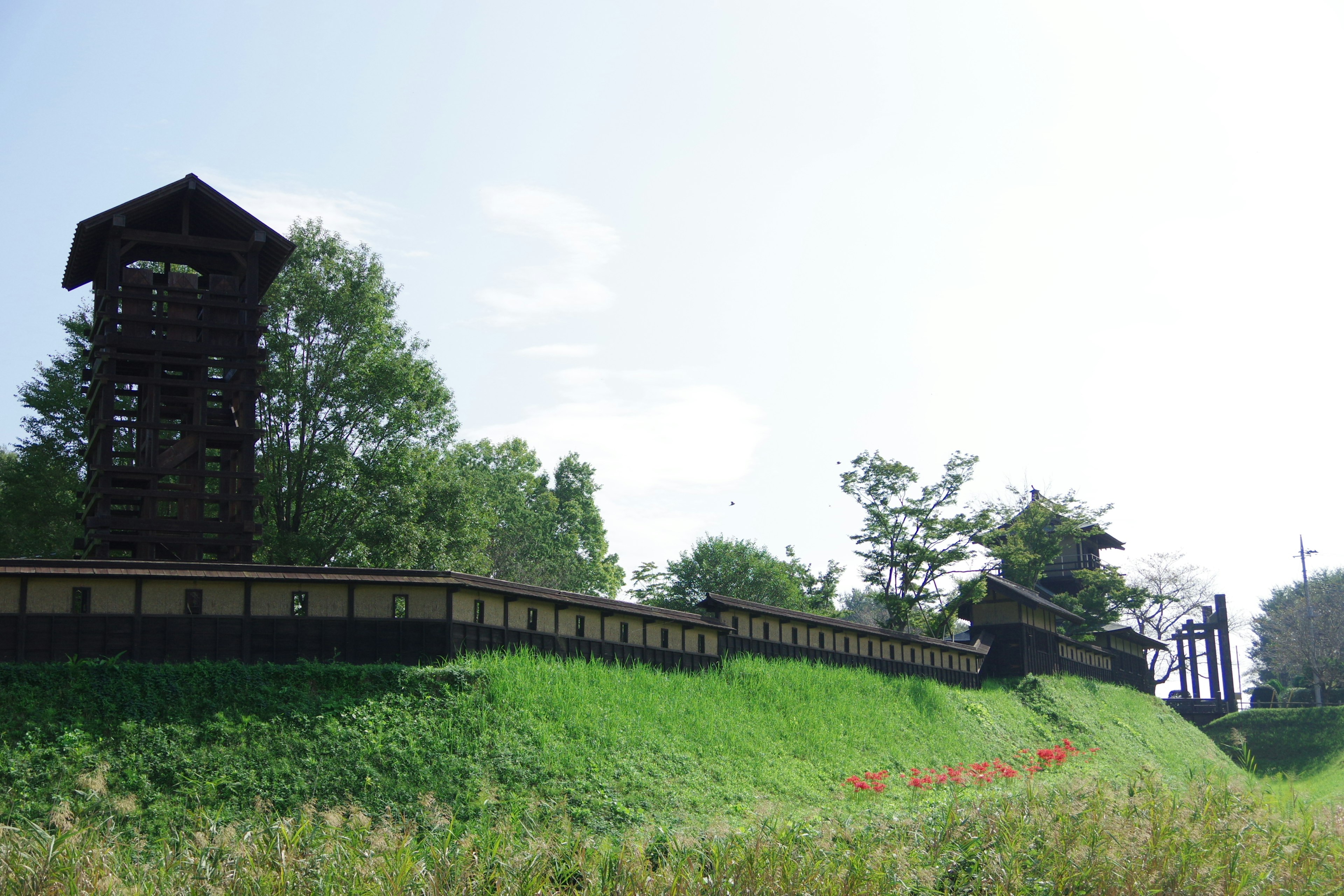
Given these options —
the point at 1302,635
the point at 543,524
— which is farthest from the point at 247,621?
the point at 1302,635

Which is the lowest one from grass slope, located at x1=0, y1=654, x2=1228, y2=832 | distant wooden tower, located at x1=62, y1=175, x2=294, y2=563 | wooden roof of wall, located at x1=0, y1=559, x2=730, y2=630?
grass slope, located at x1=0, y1=654, x2=1228, y2=832

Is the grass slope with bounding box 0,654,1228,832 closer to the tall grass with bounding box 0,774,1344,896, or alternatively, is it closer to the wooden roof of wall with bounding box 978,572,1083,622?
the tall grass with bounding box 0,774,1344,896

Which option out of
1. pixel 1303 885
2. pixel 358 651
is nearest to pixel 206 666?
pixel 358 651

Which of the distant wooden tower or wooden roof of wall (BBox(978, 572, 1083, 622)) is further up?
the distant wooden tower

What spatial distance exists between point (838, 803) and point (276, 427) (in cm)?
2168

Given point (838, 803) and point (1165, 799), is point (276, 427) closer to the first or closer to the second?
point (838, 803)

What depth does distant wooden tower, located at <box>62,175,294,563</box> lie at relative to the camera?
26.5m

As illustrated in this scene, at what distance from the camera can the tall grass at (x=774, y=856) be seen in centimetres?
1135

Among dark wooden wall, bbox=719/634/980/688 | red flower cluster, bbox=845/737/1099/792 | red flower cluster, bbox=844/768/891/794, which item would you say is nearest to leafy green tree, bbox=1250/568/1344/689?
dark wooden wall, bbox=719/634/980/688

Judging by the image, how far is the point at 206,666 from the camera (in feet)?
66.5

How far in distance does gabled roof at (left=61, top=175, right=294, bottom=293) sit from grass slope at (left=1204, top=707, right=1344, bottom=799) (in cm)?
4294

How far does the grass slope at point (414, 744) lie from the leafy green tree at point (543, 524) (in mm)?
31377

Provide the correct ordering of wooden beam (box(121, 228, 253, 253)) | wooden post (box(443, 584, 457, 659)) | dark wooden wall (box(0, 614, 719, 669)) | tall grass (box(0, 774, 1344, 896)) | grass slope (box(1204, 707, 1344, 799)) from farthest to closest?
1. grass slope (box(1204, 707, 1344, 799))
2. wooden beam (box(121, 228, 253, 253))
3. wooden post (box(443, 584, 457, 659))
4. dark wooden wall (box(0, 614, 719, 669))
5. tall grass (box(0, 774, 1344, 896))

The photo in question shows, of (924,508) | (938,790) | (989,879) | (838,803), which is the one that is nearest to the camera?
(989,879)
